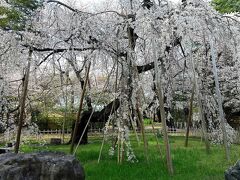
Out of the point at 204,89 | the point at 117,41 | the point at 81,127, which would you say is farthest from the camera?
the point at 81,127

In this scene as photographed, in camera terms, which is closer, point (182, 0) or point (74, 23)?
point (74, 23)

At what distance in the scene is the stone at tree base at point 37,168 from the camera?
5461mm

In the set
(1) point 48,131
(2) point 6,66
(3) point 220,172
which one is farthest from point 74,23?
(1) point 48,131

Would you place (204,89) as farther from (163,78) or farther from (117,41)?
(117,41)

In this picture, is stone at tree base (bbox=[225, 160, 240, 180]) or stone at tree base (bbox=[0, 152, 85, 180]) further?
stone at tree base (bbox=[0, 152, 85, 180])

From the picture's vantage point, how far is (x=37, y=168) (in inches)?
220

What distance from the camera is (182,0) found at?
9039 millimetres

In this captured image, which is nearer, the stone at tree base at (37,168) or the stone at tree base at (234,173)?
the stone at tree base at (234,173)

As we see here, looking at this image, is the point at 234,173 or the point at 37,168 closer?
the point at 234,173

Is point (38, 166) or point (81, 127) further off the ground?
point (81, 127)

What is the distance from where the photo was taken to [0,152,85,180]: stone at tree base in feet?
17.9

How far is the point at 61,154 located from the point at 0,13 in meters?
6.33

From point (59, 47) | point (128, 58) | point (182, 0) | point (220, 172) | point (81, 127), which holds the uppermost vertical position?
point (182, 0)

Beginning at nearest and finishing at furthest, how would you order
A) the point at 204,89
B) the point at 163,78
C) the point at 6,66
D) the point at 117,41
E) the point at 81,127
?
the point at 117,41
the point at 6,66
the point at 163,78
the point at 204,89
the point at 81,127
